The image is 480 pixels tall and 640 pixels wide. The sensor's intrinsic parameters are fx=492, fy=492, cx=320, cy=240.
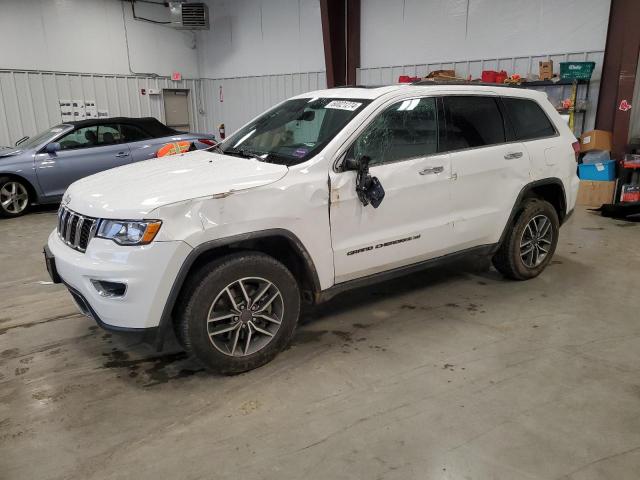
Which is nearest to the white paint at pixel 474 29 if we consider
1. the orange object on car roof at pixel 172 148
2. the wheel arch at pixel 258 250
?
the orange object on car roof at pixel 172 148

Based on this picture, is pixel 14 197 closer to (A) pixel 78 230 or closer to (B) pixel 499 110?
(A) pixel 78 230

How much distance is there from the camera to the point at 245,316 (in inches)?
113

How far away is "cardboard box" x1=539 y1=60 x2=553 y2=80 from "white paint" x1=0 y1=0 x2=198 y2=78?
948 centimetres

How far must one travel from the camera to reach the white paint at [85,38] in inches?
413

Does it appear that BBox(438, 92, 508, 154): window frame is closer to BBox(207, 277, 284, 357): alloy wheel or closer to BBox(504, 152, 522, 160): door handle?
BBox(504, 152, 522, 160): door handle

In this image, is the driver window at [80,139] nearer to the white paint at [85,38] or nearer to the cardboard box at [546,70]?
the white paint at [85,38]

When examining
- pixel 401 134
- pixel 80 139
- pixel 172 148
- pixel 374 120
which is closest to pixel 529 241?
pixel 401 134

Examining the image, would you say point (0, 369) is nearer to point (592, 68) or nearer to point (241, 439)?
point (241, 439)

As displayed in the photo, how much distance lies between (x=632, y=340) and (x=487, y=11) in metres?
7.30

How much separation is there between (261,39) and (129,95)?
3625 mm

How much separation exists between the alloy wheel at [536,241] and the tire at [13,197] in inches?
282

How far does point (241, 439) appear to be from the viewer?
7.89 feet

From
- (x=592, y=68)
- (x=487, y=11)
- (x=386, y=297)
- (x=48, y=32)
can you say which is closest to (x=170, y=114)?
(x=48, y=32)

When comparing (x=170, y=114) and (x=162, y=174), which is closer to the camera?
(x=162, y=174)
